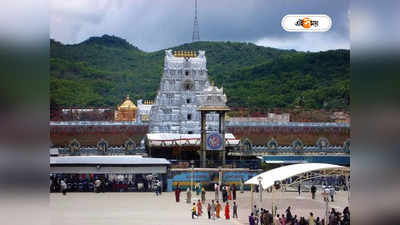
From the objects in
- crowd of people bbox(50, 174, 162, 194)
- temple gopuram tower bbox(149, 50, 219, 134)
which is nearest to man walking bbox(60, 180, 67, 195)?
crowd of people bbox(50, 174, 162, 194)

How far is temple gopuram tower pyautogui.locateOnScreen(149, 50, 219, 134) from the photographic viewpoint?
26.7 meters

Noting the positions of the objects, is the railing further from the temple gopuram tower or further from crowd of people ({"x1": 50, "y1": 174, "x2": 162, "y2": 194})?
the temple gopuram tower

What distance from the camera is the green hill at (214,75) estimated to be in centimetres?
3359

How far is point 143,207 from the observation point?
1304 cm

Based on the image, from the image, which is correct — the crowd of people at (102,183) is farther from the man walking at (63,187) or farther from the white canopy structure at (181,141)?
the white canopy structure at (181,141)

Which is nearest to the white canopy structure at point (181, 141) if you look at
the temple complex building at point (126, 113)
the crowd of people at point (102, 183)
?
the crowd of people at point (102, 183)

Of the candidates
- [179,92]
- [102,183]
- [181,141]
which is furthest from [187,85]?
[102,183]

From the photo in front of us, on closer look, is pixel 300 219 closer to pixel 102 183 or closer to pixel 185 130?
pixel 102 183

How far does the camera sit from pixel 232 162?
20.4 meters

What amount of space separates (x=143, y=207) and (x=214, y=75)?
32.1 metres

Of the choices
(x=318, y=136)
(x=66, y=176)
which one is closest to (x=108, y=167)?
(x=66, y=176)

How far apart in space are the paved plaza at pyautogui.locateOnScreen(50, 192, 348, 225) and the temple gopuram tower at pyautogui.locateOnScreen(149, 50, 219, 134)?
10096mm

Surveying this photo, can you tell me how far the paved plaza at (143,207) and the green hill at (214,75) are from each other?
53.9 ft

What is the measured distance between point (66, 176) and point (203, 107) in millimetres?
5374
